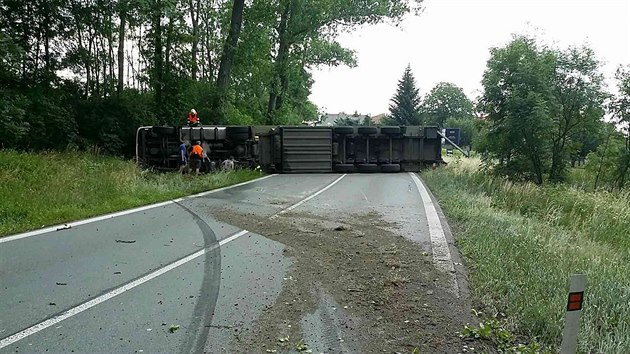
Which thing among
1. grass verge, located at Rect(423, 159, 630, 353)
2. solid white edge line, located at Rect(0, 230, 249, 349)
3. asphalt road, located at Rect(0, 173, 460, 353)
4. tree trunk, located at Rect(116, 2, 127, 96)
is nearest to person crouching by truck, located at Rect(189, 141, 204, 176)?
asphalt road, located at Rect(0, 173, 460, 353)

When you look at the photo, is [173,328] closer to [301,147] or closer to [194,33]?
[301,147]

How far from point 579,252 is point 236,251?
5.27m

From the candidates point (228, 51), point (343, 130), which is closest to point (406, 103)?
point (343, 130)

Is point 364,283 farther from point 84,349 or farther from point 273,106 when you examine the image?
point 273,106

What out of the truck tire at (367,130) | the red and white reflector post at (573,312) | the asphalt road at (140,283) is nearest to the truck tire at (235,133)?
the truck tire at (367,130)

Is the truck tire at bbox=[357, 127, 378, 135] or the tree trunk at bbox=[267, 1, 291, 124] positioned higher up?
the tree trunk at bbox=[267, 1, 291, 124]

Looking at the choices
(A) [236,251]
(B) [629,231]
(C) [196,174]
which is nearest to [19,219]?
(A) [236,251]

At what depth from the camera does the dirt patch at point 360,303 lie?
4.36 m

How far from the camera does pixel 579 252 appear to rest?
7914 mm

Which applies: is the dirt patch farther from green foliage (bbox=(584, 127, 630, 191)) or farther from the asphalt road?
green foliage (bbox=(584, 127, 630, 191))

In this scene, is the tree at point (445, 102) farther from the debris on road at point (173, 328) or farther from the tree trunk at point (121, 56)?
the debris on road at point (173, 328)

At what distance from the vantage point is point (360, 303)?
Result: 5379mm

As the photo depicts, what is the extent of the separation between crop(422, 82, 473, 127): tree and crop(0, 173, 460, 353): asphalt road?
3965 inches

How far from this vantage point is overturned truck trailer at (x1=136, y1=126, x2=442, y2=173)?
2275cm
